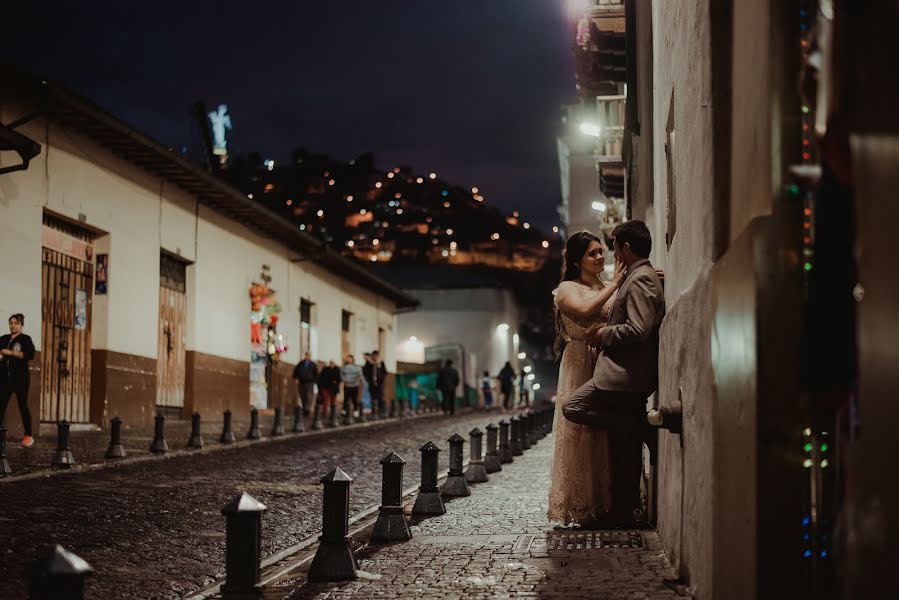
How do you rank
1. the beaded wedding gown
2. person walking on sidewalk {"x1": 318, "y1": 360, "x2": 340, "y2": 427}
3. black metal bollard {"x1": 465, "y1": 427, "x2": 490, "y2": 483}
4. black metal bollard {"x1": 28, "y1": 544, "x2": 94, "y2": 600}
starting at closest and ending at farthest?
black metal bollard {"x1": 28, "y1": 544, "x2": 94, "y2": 600} < the beaded wedding gown < black metal bollard {"x1": 465, "y1": 427, "x2": 490, "y2": 483} < person walking on sidewalk {"x1": 318, "y1": 360, "x2": 340, "y2": 427}

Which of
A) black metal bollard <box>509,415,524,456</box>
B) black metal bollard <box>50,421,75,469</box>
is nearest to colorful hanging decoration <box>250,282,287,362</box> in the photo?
black metal bollard <box>509,415,524,456</box>

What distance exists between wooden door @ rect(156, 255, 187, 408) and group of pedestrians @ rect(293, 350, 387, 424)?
3629 millimetres

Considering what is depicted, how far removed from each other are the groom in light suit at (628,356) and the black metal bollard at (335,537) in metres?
1.86

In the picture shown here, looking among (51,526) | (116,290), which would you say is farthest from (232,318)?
(51,526)

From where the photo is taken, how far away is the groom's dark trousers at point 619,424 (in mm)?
7113

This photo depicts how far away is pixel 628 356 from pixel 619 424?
471mm

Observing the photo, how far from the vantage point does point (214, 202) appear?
2506 cm

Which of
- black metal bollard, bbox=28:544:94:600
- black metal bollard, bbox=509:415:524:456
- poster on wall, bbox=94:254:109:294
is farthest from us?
poster on wall, bbox=94:254:109:294

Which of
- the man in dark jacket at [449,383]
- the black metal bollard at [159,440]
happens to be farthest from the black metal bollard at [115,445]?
the man in dark jacket at [449,383]

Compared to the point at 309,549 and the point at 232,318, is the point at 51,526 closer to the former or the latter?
the point at 309,549

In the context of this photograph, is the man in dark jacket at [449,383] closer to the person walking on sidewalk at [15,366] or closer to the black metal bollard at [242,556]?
the person walking on sidewalk at [15,366]

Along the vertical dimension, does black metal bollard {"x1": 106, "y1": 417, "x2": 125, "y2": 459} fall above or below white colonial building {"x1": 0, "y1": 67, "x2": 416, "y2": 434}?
below

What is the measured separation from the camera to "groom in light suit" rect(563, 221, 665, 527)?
691 centimetres

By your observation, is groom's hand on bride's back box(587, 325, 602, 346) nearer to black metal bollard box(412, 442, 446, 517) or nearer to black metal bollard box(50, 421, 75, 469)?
black metal bollard box(412, 442, 446, 517)
